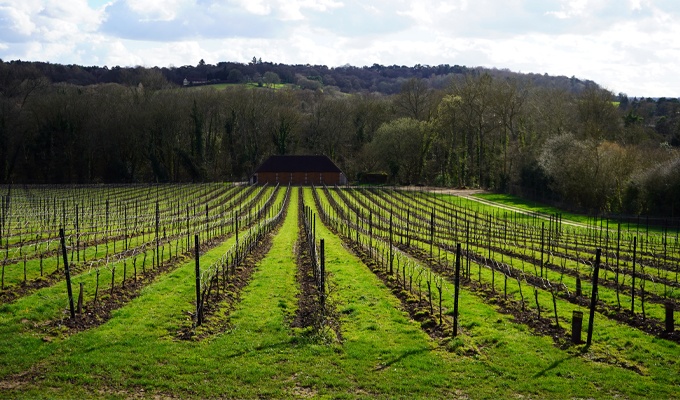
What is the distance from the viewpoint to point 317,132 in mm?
107625

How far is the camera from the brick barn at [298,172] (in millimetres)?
91312

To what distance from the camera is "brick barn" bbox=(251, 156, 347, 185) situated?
91312 mm

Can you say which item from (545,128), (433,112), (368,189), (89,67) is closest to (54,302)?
(368,189)

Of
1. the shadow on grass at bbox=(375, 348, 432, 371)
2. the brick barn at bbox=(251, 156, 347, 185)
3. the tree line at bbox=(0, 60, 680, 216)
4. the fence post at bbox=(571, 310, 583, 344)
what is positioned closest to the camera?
the shadow on grass at bbox=(375, 348, 432, 371)

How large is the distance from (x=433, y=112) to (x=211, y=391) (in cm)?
8961

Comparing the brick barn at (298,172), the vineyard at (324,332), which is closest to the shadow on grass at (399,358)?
the vineyard at (324,332)

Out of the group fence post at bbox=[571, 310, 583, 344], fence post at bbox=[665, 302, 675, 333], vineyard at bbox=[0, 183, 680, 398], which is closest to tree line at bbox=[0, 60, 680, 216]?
vineyard at bbox=[0, 183, 680, 398]

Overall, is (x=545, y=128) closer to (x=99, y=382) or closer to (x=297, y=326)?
(x=297, y=326)

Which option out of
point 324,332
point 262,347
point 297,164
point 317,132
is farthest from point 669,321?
point 317,132

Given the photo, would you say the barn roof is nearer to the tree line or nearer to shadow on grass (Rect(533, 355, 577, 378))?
the tree line

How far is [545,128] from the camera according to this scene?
253ft

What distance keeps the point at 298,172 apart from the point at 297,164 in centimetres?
171

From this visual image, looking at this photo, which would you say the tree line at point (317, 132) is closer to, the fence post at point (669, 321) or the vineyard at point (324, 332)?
the vineyard at point (324, 332)

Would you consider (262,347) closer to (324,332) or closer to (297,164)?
(324,332)
